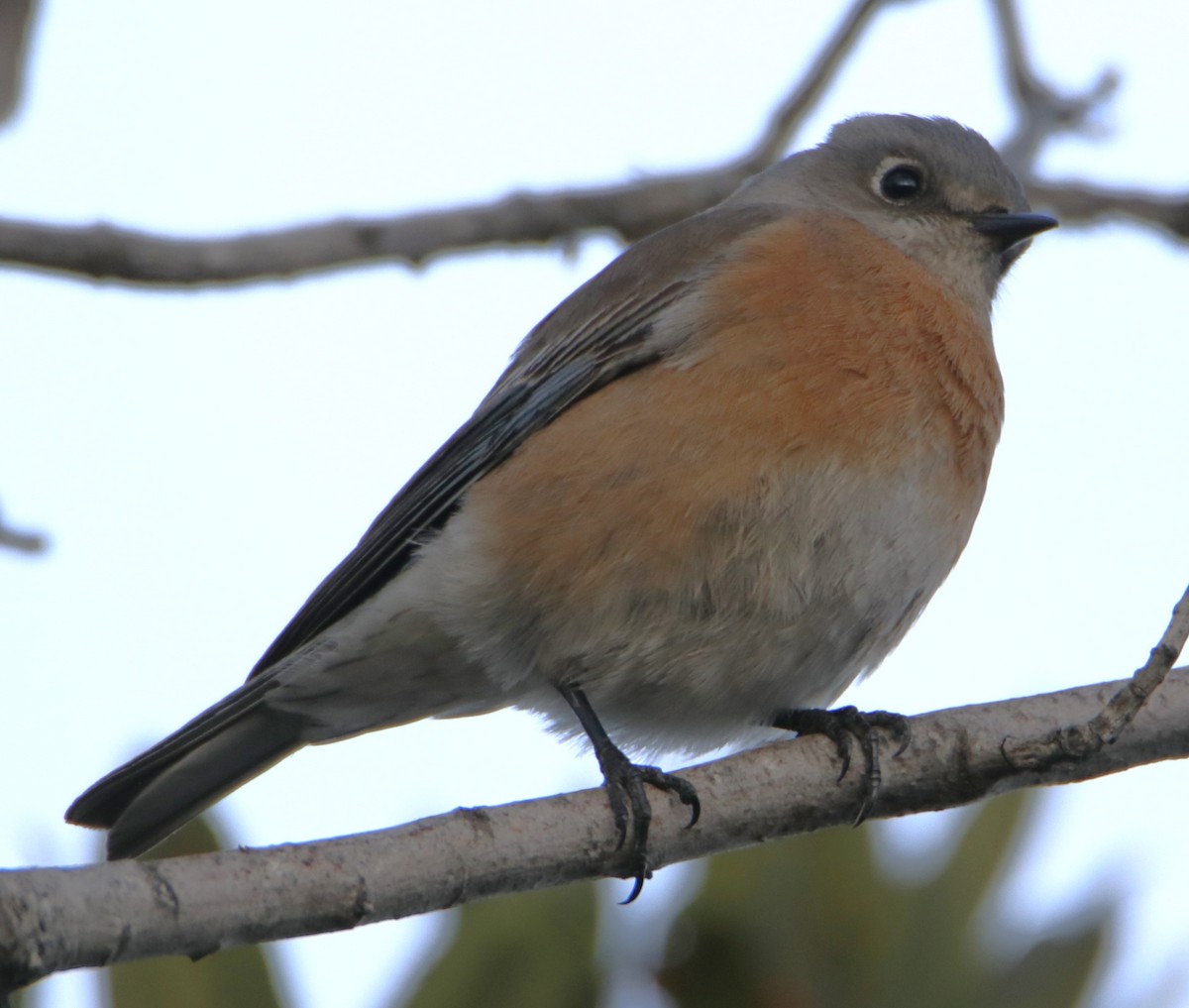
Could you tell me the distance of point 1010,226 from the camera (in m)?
6.29

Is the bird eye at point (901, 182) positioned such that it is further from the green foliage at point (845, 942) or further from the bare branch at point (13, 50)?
the bare branch at point (13, 50)

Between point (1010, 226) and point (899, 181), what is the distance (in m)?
0.54

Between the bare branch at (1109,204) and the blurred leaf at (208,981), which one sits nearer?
the blurred leaf at (208,981)

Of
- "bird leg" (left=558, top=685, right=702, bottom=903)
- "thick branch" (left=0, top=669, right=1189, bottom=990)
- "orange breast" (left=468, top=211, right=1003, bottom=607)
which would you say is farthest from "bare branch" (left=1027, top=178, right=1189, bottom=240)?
"bird leg" (left=558, top=685, right=702, bottom=903)

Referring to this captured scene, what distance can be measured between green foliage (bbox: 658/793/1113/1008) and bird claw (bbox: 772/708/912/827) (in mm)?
510

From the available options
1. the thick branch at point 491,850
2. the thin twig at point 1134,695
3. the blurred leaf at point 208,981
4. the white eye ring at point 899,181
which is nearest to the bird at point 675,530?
the thick branch at point 491,850

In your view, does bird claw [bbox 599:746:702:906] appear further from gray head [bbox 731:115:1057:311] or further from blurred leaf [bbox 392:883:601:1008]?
gray head [bbox 731:115:1057:311]

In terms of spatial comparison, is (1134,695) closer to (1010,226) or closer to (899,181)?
(1010,226)

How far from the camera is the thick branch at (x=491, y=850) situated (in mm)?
3221

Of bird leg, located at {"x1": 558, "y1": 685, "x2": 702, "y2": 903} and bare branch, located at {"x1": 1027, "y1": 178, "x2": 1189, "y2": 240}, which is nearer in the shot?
bird leg, located at {"x1": 558, "y1": 685, "x2": 702, "y2": 903}

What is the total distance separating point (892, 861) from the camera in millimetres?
5465

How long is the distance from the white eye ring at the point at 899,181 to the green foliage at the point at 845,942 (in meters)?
2.70

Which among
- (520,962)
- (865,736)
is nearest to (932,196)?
(865,736)

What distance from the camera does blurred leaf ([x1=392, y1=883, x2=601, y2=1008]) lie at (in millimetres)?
4926
